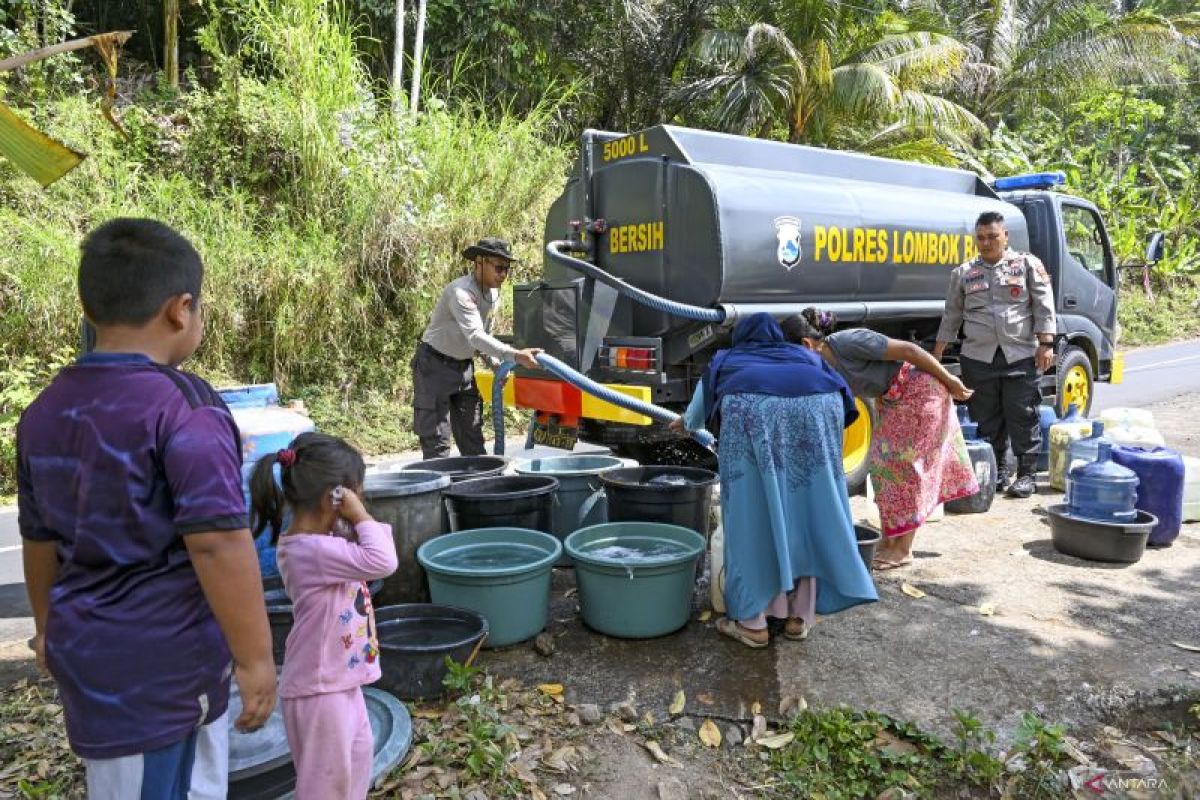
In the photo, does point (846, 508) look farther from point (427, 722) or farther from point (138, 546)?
point (138, 546)

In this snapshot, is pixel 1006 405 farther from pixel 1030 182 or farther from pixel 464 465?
pixel 464 465

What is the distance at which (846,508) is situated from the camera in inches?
139

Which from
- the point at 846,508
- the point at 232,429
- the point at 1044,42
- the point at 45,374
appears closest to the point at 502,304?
the point at 45,374

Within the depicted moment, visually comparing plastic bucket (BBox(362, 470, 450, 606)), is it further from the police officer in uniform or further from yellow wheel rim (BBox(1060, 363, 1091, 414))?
yellow wheel rim (BBox(1060, 363, 1091, 414))

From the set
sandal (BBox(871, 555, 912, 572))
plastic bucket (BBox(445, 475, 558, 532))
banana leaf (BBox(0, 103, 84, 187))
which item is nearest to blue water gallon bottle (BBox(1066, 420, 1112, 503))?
sandal (BBox(871, 555, 912, 572))

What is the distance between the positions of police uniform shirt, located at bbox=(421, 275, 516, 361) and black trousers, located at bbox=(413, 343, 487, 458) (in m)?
0.09

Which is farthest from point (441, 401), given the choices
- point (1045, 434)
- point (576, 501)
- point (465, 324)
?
point (1045, 434)

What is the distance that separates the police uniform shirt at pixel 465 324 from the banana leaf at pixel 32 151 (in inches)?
106

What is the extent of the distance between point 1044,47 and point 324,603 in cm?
2144

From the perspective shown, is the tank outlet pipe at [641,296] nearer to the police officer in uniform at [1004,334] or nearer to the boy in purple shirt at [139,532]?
the police officer in uniform at [1004,334]

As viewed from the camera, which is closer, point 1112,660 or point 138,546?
point 138,546

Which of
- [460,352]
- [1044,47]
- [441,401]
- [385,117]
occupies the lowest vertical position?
[441,401]

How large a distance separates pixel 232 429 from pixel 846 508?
2.58m

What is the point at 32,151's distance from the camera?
252cm
